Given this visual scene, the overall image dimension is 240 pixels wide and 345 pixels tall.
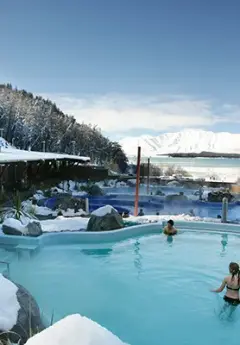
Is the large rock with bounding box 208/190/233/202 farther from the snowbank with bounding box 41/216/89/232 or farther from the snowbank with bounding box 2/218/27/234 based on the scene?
the snowbank with bounding box 2/218/27/234

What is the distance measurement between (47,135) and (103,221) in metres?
27.0

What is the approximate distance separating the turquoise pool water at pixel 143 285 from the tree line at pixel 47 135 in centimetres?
2344

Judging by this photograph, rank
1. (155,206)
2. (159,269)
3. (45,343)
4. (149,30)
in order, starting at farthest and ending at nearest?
(155,206) < (149,30) < (159,269) < (45,343)

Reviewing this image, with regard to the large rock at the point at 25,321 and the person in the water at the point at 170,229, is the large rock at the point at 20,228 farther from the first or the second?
the large rock at the point at 25,321

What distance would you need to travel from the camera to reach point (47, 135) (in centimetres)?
3428

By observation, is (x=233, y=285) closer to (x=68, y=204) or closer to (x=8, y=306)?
(x=8, y=306)

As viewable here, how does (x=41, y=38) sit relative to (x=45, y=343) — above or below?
above

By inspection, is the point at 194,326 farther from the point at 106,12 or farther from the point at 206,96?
the point at 206,96

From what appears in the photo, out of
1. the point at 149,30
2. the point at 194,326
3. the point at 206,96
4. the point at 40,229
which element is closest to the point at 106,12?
the point at 149,30

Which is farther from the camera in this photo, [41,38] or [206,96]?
[206,96]

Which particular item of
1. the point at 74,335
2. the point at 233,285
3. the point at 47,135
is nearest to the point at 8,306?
the point at 74,335

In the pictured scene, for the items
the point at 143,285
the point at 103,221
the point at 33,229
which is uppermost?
the point at 103,221

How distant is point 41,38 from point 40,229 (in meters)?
7.69

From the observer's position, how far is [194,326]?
4.38 m
